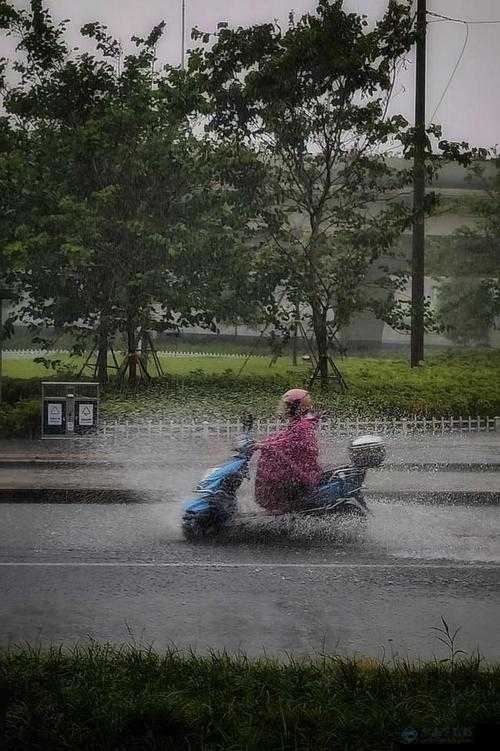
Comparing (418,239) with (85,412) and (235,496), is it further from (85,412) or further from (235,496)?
(85,412)

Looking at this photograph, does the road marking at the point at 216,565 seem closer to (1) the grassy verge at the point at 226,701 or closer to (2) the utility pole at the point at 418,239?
(1) the grassy verge at the point at 226,701

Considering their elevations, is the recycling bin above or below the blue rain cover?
above

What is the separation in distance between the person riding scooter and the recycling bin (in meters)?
0.79

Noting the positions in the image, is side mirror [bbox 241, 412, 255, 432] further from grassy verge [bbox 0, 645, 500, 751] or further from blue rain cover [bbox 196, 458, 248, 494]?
grassy verge [bbox 0, 645, 500, 751]

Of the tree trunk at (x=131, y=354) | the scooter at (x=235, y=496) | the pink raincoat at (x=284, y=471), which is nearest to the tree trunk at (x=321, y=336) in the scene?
the pink raincoat at (x=284, y=471)

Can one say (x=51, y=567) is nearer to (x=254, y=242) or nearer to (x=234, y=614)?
(x=234, y=614)

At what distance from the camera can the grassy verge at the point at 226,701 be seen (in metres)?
2.34

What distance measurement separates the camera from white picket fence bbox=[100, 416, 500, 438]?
4.14 metres

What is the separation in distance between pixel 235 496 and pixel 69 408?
89 centimetres

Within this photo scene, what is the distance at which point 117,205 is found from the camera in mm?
4164

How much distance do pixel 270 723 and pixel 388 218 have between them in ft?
8.17

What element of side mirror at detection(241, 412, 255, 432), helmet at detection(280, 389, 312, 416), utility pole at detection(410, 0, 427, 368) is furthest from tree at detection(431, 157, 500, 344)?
side mirror at detection(241, 412, 255, 432)

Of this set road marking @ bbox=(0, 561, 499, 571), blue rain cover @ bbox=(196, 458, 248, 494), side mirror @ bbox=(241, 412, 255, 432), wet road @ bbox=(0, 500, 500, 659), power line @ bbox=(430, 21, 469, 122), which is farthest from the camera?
side mirror @ bbox=(241, 412, 255, 432)

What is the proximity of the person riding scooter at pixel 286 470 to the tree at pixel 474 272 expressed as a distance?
875 millimetres
